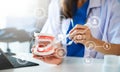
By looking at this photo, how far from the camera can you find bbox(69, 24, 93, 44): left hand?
78 centimetres

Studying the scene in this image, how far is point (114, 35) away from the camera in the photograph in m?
0.96

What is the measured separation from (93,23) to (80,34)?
0.73ft

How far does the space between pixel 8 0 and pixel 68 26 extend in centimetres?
25

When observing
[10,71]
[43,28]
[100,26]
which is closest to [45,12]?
[43,28]

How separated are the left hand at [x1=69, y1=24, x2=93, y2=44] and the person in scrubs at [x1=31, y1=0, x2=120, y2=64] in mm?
54

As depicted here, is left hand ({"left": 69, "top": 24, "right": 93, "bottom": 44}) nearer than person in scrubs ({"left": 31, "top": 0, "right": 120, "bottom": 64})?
Yes

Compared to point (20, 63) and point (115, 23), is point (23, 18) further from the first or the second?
point (115, 23)

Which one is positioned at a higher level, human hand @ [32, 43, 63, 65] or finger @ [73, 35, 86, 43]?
finger @ [73, 35, 86, 43]
